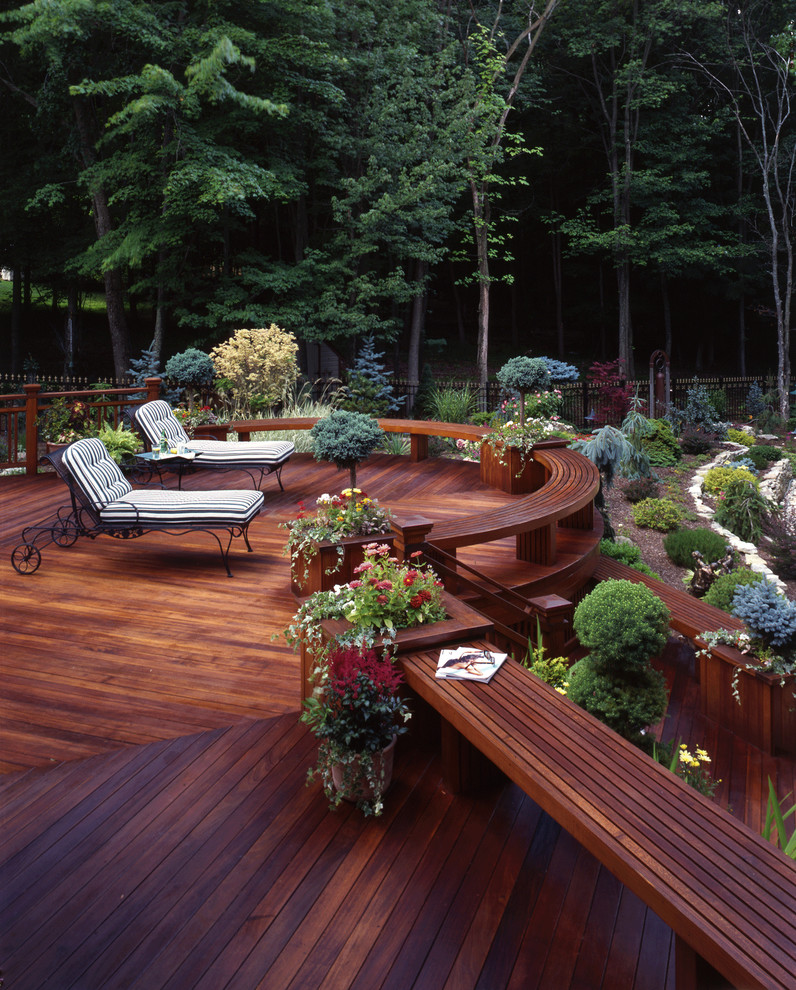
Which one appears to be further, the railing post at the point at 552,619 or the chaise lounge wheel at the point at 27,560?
the chaise lounge wheel at the point at 27,560

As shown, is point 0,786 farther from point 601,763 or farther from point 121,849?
point 601,763

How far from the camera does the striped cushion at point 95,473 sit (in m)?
5.36

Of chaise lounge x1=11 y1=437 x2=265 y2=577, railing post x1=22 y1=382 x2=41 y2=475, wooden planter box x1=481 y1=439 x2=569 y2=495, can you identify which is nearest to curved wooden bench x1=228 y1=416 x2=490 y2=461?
wooden planter box x1=481 y1=439 x2=569 y2=495

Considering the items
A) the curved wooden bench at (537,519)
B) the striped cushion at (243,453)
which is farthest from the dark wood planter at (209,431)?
the curved wooden bench at (537,519)

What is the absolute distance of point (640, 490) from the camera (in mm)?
10375

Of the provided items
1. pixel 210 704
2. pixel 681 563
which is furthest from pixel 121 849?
pixel 681 563

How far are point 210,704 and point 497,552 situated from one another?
2697 millimetres

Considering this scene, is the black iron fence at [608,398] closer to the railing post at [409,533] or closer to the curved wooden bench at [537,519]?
the curved wooden bench at [537,519]

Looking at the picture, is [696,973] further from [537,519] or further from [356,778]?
[537,519]

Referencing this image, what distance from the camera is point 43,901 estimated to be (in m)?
2.40

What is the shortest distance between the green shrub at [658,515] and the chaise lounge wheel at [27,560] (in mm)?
6912

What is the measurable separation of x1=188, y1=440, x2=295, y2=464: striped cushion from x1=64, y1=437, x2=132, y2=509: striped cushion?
1.11 m

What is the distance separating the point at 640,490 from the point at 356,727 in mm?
8348

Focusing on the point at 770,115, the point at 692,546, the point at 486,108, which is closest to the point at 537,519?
the point at 692,546
